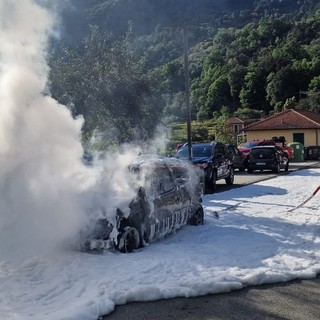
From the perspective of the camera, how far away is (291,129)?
5259cm

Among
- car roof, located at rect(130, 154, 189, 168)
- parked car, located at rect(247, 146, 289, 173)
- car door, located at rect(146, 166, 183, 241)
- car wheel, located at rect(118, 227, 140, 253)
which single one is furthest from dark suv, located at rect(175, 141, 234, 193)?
car wheel, located at rect(118, 227, 140, 253)

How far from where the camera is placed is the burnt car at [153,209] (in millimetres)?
7586

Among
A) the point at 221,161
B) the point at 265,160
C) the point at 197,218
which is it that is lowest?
the point at 197,218

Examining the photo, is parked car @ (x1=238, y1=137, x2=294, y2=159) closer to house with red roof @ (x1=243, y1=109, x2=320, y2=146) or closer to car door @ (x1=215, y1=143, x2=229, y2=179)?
car door @ (x1=215, y1=143, x2=229, y2=179)

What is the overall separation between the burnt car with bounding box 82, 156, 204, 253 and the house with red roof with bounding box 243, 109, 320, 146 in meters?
43.2

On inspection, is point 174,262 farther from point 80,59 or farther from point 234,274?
point 80,59

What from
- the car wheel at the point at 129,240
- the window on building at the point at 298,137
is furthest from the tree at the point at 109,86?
the window on building at the point at 298,137

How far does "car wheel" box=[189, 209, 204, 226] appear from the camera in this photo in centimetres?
1041

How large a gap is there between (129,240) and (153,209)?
0.81 metres

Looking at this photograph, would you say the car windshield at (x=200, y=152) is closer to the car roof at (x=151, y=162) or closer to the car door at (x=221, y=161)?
the car door at (x=221, y=161)

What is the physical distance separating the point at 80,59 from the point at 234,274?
19.3 metres

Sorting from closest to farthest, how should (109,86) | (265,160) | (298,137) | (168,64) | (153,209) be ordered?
(153,209) < (109,86) < (265,160) < (168,64) < (298,137)

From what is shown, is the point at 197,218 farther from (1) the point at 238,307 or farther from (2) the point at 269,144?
(2) the point at 269,144

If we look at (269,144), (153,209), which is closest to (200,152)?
(153,209)
